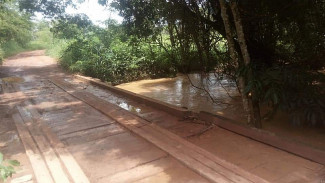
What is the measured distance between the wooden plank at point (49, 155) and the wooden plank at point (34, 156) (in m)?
0.06

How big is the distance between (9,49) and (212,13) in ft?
89.9

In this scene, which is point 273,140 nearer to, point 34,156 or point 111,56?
point 34,156

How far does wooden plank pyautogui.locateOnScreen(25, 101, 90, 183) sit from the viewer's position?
3236mm

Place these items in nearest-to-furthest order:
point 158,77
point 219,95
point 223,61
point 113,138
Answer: point 113,138 → point 223,61 → point 219,95 → point 158,77

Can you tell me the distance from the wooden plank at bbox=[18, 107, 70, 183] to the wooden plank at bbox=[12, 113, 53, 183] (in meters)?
0.06

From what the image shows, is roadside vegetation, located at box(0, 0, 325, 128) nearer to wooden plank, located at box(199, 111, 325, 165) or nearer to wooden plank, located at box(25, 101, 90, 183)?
wooden plank, located at box(199, 111, 325, 165)

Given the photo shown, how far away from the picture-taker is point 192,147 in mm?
3883

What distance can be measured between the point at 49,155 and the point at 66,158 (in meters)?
0.31

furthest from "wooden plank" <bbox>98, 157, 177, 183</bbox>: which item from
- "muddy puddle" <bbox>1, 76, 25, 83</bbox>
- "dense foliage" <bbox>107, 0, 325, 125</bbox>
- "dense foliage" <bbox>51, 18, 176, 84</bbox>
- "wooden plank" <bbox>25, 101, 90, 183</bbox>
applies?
"muddy puddle" <bbox>1, 76, 25, 83</bbox>

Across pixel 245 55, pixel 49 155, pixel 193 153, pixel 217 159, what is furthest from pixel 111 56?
pixel 217 159

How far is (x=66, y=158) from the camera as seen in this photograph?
12.3 ft

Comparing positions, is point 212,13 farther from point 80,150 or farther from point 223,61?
point 80,150

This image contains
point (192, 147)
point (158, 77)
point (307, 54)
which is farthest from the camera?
point (158, 77)

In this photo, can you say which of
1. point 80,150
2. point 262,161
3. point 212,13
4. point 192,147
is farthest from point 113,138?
point 212,13
